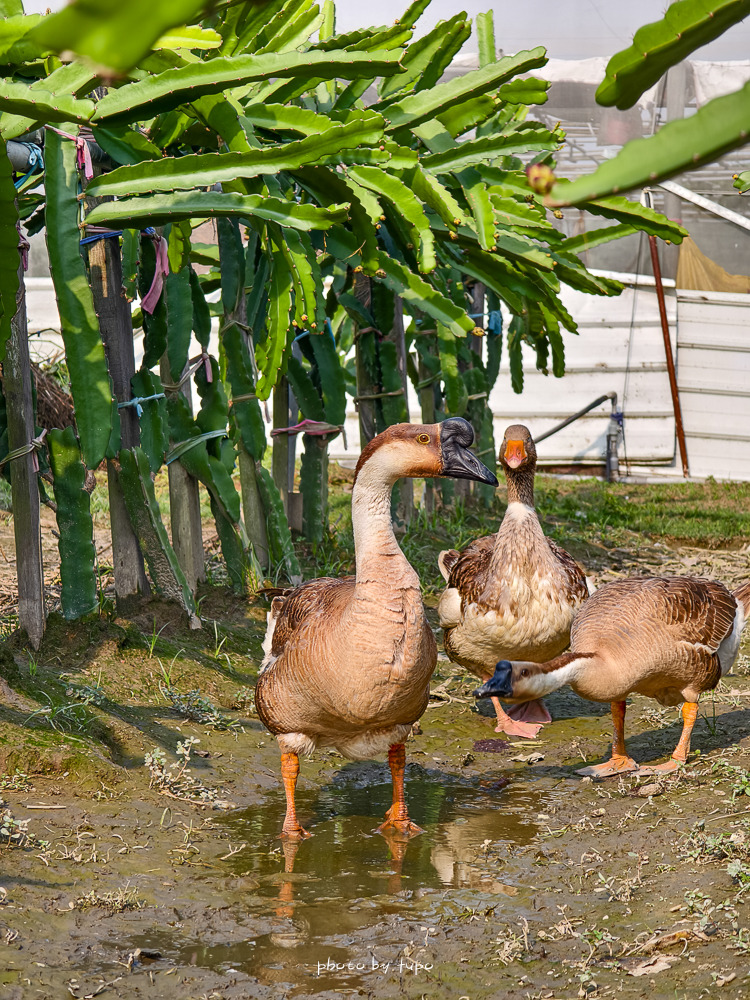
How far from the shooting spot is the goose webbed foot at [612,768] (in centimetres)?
503

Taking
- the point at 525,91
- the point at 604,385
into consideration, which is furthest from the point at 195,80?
the point at 604,385

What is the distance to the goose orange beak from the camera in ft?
20.8

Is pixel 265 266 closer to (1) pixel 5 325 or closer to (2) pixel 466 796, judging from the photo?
(1) pixel 5 325

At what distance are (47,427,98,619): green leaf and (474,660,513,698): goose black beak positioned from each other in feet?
7.58

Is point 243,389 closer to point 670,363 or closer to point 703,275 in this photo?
point 670,363

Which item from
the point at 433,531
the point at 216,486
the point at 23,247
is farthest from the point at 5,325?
the point at 433,531

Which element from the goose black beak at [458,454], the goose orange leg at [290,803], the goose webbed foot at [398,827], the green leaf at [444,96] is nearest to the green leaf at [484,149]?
the green leaf at [444,96]

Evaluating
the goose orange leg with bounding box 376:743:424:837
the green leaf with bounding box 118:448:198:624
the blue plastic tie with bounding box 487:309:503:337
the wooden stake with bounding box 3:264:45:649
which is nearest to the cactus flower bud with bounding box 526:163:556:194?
the goose orange leg with bounding box 376:743:424:837

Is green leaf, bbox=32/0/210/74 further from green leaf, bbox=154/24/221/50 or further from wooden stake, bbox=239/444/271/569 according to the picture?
wooden stake, bbox=239/444/271/569

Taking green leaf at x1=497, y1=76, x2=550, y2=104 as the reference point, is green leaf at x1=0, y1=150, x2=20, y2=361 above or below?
below

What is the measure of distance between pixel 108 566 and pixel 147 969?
177 inches

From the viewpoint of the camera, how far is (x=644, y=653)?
4.81 m

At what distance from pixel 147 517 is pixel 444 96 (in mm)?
3054

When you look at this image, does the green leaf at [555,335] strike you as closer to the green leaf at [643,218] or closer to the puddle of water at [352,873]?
the green leaf at [643,218]
